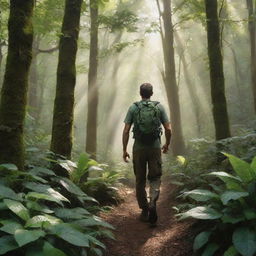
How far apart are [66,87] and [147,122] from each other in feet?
6.26

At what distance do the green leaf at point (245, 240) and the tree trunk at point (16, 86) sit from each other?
310 centimetres

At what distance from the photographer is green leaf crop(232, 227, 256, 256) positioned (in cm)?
357

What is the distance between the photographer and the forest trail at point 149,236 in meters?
4.95

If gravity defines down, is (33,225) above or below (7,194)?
below

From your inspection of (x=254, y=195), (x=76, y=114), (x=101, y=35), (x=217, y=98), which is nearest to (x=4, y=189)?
(x=254, y=195)

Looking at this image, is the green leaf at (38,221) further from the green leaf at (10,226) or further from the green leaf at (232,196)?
the green leaf at (232,196)

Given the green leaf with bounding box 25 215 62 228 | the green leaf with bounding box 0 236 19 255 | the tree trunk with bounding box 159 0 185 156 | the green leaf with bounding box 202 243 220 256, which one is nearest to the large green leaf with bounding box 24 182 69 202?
the green leaf with bounding box 25 215 62 228

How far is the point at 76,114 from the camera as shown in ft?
138

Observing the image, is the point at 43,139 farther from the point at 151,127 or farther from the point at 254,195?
the point at 254,195

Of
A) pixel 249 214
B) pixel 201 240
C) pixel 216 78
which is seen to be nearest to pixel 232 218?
pixel 249 214

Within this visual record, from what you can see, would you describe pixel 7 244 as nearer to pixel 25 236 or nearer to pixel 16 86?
pixel 25 236

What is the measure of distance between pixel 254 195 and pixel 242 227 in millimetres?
547

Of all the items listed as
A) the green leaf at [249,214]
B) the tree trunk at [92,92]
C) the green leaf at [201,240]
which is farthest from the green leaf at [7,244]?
the tree trunk at [92,92]

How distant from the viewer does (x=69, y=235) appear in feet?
11.7
